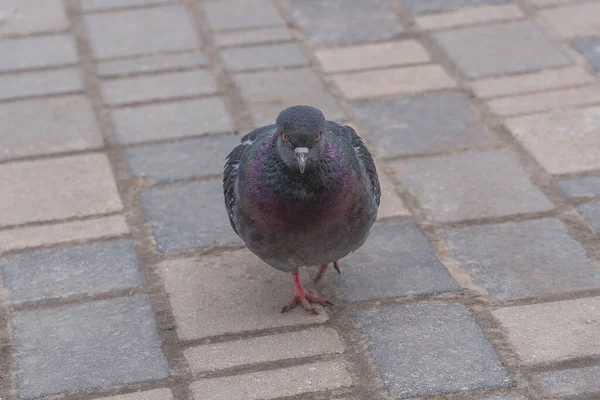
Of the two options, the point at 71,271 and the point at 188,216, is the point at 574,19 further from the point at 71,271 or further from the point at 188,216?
the point at 71,271

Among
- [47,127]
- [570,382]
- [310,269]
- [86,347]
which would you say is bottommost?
[570,382]

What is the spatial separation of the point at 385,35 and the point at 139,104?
162 cm

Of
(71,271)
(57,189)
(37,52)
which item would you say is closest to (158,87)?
(37,52)

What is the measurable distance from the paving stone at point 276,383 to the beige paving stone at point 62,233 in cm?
118

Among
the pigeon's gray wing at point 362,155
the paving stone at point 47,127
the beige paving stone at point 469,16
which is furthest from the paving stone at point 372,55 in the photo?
the pigeon's gray wing at point 362,155

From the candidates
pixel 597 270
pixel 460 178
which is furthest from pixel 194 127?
pixel 597 270

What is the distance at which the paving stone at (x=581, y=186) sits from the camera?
4.73 meters

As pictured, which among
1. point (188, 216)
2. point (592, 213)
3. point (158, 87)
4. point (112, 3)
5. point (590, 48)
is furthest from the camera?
point (112, 3)

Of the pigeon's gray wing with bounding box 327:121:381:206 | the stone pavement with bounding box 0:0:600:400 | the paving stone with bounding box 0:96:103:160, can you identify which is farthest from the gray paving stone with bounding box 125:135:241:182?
the pigeon's gray wing with bounding box 327:121:381:206

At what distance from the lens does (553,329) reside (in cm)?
385

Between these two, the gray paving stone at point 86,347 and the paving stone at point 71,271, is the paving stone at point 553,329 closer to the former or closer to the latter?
the gray paving stone at point 86,347

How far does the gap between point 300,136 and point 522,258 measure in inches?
49.3

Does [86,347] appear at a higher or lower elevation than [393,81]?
lower

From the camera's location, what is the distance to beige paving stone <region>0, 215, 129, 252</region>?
4.52 meters
